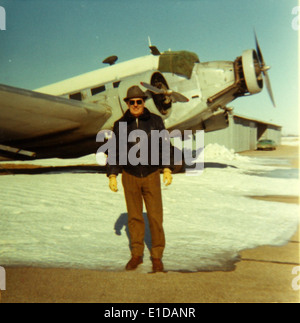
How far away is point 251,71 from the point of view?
11250 millimetres

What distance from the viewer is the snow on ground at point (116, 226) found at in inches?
133

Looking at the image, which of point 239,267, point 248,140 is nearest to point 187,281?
point 239,267

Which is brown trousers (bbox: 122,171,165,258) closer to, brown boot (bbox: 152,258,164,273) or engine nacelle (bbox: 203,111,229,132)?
brown boot (bbox: 152,258,164,273)

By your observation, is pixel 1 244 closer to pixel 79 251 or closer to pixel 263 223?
pixel 79 251

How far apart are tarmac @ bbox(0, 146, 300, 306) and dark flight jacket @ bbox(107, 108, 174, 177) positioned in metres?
1.06

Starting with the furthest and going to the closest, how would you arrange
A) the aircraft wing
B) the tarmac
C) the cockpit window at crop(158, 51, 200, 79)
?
the cockpit window at crop(158, 51, 200, 79), the aircraft wing, the tarmac

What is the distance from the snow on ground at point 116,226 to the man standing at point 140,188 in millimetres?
228

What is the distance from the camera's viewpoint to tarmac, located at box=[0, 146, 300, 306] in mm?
2486

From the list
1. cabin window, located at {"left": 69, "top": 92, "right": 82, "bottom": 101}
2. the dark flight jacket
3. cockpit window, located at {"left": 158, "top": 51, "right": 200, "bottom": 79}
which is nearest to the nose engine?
cockpit window, located at {"left": 158, "top": 51, "right": 200, "bottom": 79}

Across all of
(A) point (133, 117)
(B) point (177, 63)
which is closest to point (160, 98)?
(B) point (177, 63)

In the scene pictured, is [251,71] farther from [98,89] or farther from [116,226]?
[116,226]

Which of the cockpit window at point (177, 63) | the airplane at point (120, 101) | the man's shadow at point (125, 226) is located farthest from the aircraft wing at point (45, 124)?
the man's shadow at point (125, 226)

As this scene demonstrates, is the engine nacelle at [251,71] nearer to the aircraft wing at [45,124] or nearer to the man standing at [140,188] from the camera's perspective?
the aircraft wing at [45,124]
